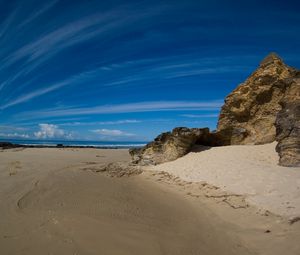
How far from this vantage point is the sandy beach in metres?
4.34

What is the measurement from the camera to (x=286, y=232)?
488cm

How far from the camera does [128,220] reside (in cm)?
555

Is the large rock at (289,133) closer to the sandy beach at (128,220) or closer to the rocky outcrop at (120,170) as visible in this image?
the sandy beach at (128,220)

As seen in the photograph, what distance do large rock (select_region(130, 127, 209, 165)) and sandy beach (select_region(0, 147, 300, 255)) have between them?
11.7 ft

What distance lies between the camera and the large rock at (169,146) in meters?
12.0

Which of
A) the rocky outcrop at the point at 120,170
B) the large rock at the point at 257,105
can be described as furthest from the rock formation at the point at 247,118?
the rocky outcrop at the point at 120,170

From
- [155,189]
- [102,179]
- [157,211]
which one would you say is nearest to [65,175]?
[102,179]

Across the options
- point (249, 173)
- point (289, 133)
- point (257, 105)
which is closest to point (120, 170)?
point (249, 173)

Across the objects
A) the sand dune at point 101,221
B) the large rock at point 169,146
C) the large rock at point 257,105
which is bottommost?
the sand dune at point 101,221

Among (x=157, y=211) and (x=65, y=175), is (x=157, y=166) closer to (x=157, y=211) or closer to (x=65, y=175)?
(x=65, y=175)

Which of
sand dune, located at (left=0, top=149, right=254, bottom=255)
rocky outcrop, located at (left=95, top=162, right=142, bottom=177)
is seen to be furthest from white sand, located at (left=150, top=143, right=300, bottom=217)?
sand dune, located at (left=0, top=149, right=254, bottom=255)

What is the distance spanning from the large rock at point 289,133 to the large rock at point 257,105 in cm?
112

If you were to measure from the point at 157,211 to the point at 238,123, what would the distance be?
8.36 m

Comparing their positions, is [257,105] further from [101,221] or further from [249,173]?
[101,221]
